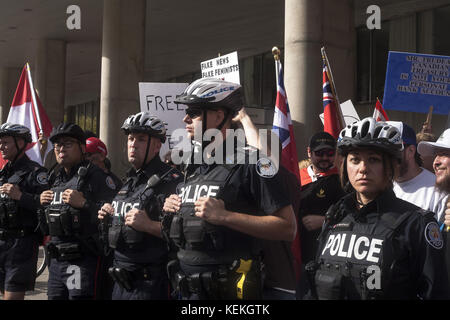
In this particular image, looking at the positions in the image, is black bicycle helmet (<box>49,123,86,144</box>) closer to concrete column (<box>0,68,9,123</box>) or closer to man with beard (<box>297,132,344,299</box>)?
man with beard (<box>297,132,344,299</box>)

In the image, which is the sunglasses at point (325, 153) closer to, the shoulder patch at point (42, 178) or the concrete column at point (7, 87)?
the shoulder patch at point (42, 178)

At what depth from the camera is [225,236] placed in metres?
3.69

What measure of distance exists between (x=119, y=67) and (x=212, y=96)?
1167 centimetres

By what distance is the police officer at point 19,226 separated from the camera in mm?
6484

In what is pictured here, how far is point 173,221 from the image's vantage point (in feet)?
12.6

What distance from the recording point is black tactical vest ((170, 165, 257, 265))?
3.67m

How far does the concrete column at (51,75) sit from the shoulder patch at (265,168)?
20993 mm

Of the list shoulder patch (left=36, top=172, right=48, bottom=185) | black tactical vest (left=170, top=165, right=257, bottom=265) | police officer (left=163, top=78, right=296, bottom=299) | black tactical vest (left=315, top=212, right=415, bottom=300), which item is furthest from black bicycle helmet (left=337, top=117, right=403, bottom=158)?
shoulder patch (left=36, top=172, right=48, bottom=185)

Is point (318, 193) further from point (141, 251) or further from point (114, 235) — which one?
point (114, 235)

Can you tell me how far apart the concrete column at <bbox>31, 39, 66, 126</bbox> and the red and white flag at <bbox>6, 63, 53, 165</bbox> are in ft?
47.9

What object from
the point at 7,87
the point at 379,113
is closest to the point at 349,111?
the point at 379,113

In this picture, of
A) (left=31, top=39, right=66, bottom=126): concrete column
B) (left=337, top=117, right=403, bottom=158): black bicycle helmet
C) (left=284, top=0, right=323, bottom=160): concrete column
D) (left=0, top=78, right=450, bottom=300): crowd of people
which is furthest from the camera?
(left=31, top=39, right=66, bottom=126): concrete column
